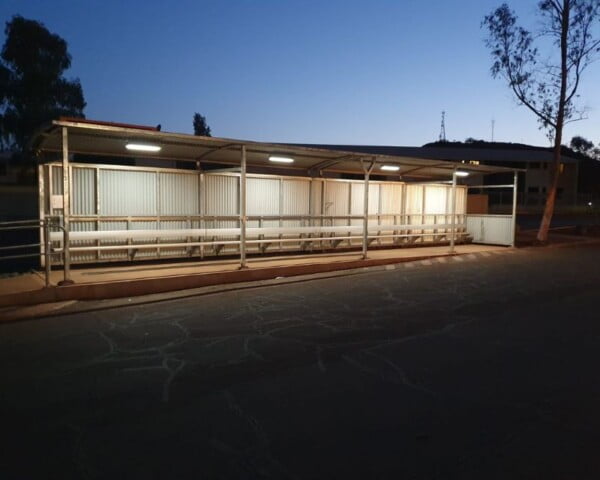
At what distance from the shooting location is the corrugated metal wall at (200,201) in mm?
11836

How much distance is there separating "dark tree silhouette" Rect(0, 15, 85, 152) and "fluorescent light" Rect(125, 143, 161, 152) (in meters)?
23.8

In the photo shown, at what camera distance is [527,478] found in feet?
11.0

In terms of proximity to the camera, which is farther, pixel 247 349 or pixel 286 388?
pixel 247 349

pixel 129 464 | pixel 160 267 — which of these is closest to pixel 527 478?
pixel 129 464

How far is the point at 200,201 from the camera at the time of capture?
13.6 metres

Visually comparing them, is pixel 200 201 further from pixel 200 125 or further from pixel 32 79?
pixel 200 125

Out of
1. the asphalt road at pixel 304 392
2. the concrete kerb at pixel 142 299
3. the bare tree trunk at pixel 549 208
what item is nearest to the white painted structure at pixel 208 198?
the concrete kerb at pixel 142 299

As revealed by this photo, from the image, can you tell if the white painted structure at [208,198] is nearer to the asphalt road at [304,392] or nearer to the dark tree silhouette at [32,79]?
the asphalt road at [304,392]

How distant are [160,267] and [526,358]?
835 centimetres

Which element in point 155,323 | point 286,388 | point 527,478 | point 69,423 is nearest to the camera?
point 527,478

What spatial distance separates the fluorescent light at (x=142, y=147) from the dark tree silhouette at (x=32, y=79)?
23.8 meters

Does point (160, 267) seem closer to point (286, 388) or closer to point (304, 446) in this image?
point (286, 388)

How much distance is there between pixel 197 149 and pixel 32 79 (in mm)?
24966

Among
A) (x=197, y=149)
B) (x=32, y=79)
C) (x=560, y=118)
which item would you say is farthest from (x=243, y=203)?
(x=32, y=79)
